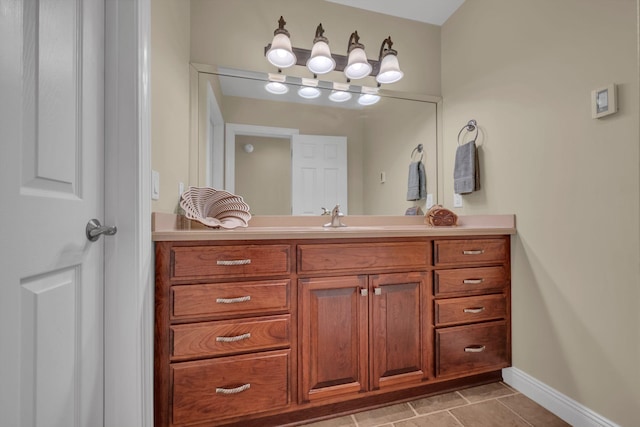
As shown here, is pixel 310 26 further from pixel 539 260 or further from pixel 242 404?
pixel 242 404

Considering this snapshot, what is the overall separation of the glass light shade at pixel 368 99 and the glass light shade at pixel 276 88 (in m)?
0.55

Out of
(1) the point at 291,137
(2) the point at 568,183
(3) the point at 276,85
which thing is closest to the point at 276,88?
(3) the point at 276,85

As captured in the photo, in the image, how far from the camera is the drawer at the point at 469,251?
4.98 ft

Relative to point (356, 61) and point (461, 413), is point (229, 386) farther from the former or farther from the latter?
point (356, 61)

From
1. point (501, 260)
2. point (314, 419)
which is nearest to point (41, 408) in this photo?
point (314, 419)

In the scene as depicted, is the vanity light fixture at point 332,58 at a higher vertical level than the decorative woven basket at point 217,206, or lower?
higher

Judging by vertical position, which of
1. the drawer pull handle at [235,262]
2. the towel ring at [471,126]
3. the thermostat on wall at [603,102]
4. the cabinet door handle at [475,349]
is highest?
the towel ring at [471,126]

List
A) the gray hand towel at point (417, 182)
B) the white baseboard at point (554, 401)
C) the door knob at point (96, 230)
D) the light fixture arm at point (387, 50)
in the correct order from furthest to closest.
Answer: the gray hand towel at point (417, 182) < the light fixture arm at point (387, 50) < the white baseboard at point (554, 401) < the door knob at point (96, 230)

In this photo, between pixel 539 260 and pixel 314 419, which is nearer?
pixel 314 419

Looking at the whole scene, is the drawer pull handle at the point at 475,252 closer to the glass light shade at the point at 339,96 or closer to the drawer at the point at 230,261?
the drawer at the point at 230,261

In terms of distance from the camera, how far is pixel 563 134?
1.36 metres

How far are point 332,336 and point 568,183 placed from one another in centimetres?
132

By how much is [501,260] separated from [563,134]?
71 cm

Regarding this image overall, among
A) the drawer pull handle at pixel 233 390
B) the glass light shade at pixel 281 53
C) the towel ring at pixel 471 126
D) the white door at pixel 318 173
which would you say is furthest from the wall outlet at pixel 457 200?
the drawer pull handle at pixel 233 390
